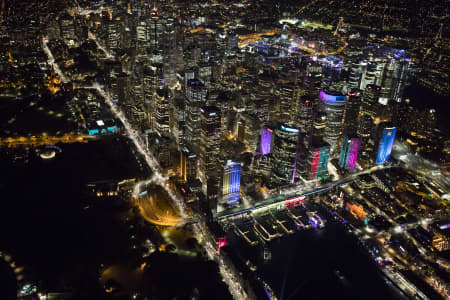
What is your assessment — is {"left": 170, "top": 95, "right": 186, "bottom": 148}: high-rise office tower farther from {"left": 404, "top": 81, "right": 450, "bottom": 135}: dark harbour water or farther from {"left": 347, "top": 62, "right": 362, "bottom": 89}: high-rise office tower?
{"left": 404, "top": 81, "right": 450, "bottom": 135}: dark harbour water

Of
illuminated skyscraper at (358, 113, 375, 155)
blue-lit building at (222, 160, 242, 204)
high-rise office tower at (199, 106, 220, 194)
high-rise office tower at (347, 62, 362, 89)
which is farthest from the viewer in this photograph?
high-rise office tower at (347, 62, 362, 89)

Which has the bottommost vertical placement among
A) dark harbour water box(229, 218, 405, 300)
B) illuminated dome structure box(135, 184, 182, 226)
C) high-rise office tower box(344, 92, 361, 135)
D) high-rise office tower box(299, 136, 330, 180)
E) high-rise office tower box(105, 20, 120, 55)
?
dark harbour water box(229, 218, 405, 300)

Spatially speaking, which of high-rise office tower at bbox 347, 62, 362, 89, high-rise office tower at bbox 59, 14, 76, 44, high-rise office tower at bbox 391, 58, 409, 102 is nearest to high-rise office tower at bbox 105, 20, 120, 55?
high-rise office tower at bbox 59, 14, 76, 44

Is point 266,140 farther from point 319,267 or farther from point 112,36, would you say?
point 112,36

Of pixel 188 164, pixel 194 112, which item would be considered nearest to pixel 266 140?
pixel 194 112

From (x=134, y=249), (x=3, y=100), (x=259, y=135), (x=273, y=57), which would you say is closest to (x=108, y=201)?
(x=134, y=249)

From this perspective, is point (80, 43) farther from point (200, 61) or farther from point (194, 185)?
point (194, 185)
